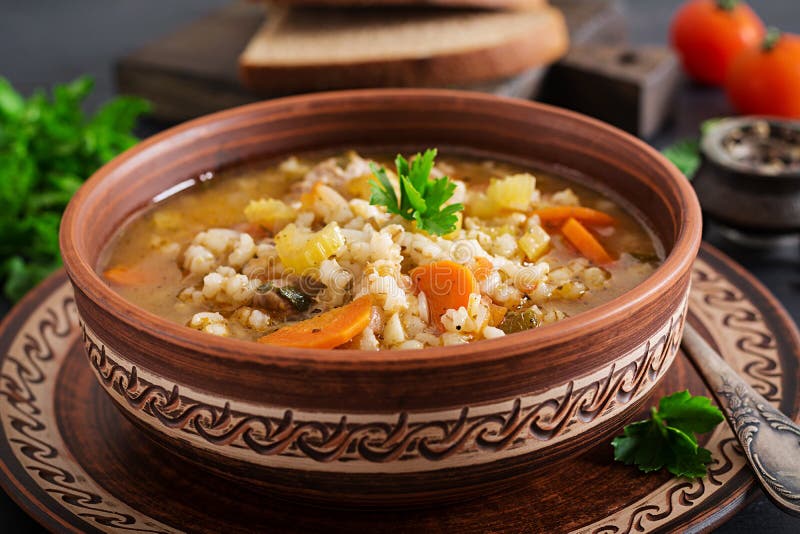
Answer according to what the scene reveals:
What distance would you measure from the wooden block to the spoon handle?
8.45ft

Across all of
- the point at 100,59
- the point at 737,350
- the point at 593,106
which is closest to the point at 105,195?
the point at 737,350

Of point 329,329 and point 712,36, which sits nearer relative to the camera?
point 329,329

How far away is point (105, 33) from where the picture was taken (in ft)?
22.5

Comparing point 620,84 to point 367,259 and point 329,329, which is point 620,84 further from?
point 329,329

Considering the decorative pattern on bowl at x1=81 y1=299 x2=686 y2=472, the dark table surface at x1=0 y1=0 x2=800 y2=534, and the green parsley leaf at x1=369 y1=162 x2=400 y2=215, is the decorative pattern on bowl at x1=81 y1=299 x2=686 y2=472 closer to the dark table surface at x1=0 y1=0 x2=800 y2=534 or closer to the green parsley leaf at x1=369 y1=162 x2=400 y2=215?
the green parsley leaf at x1=369 y1=162 x2=400 y2=215

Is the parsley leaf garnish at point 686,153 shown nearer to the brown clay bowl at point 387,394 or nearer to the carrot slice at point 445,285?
the brown clay bowl at point 387,394

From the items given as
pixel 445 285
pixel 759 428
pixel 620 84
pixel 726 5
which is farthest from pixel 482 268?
pixel 726 5

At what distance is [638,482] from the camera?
2.41 metres

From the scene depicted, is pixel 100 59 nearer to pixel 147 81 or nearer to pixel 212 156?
pixel 147 81

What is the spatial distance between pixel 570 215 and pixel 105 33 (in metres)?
4.79

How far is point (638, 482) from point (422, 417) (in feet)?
2.23

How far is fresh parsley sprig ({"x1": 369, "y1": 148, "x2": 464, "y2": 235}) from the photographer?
272 cm

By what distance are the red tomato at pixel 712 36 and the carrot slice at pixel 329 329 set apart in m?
4.15

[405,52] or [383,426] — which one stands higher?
[383,426]
